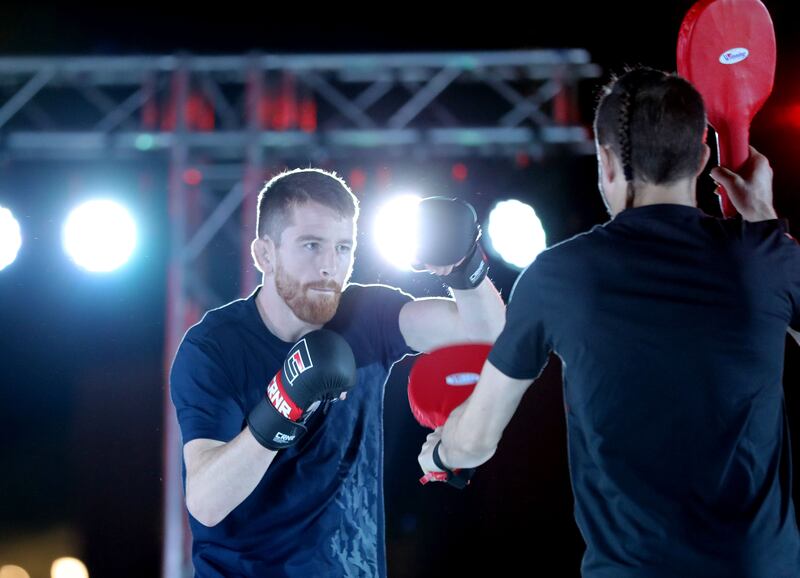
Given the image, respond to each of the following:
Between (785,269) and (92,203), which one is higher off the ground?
(92,203)

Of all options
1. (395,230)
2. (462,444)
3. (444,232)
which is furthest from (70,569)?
(462,444)

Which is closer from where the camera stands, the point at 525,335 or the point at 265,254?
the point at 525,335

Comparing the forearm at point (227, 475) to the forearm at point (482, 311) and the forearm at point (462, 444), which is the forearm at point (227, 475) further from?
the forearm at point (482, 311)

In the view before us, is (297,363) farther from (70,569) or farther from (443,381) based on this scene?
(70,569)

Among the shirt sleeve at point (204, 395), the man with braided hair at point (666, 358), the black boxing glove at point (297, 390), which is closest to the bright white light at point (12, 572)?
the shirt sleeve at point (204, 395)

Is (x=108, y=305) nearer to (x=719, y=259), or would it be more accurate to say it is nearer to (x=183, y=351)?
(x=183, y=351)

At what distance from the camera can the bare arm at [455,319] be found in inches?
94.7

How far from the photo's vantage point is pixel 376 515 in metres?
2.38

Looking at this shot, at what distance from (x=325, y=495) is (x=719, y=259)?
1377 millimetres

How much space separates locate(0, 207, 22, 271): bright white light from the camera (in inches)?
213

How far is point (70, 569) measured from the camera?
21.1 feet

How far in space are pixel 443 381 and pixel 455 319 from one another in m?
0.57

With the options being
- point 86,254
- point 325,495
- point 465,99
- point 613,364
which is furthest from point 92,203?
point 613,364

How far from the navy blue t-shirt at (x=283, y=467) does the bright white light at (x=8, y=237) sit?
360 centimetres
